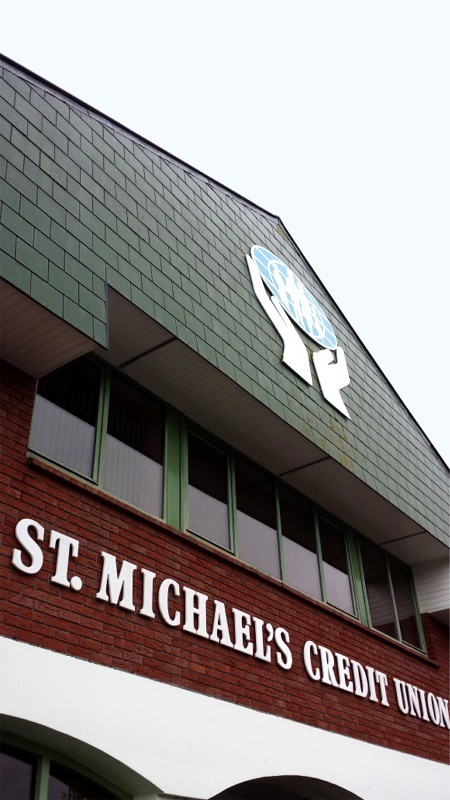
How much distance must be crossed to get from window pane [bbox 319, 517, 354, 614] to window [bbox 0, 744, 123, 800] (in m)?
4.33

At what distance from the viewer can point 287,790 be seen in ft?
26.2

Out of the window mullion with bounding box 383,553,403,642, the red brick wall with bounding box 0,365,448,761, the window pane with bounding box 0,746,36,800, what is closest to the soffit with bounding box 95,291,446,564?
the window mullion with bounding box 383,553,403,642

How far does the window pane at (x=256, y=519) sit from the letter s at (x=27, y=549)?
9.76 ft

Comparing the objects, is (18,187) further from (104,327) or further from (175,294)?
(175,294)

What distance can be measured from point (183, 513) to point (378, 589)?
449cm

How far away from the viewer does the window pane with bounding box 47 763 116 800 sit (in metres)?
5.41

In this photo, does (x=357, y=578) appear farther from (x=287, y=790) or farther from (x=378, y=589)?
(x=287, y=790)

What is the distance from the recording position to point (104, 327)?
245 inches

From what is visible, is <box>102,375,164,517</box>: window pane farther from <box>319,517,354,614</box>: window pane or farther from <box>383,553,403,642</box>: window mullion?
<box>383,553,403,642</box>: window mullion

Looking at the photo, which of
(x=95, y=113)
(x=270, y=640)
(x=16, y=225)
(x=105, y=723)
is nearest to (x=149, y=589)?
(x=105, y=723)

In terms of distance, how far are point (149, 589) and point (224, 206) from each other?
5.47m

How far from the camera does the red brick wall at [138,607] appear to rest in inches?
217

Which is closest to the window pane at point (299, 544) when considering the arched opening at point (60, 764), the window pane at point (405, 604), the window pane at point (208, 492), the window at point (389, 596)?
the window pane at point (208, 492)

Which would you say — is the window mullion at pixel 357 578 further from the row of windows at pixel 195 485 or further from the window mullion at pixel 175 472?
the window mullion at pixel 175 472
